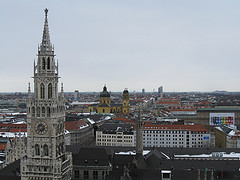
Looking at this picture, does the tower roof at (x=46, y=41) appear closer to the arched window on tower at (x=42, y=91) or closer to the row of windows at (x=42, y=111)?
the arched window on tower at (x=42, y=91)

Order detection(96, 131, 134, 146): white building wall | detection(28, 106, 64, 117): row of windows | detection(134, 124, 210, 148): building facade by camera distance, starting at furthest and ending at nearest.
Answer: detection(134, 124, 210, 148): building facade < detection(96, 131, 134, 146): white building wall < detection(28, 106, 64, 117): row of windows

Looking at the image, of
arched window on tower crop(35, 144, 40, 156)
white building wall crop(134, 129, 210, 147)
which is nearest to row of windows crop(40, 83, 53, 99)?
arched window on tower crop(35, 144, 40, 156)

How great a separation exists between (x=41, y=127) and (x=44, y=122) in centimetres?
82

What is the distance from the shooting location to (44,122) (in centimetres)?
4419

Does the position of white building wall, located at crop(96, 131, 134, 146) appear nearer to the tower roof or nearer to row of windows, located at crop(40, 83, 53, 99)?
Result: row of windows, located at crop(40, 83, 53, 99)

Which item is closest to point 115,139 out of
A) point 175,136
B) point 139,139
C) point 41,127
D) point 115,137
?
point 115,137

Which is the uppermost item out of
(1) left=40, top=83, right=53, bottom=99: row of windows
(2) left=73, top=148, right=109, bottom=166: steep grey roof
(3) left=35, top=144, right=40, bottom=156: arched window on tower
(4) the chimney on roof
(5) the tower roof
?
(5) the tower roof

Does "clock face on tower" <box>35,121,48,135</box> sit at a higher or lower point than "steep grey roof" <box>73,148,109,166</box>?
higher

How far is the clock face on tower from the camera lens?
4425cm

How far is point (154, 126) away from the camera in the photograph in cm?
12762

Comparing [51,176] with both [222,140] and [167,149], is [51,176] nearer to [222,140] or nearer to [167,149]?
[167,149]

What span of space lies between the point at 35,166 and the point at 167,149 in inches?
1870

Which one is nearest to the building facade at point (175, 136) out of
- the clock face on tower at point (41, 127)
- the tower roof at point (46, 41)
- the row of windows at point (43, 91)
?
the clock face on tower at point (41, 127)

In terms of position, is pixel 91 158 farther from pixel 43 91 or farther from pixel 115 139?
pixel 115 139
